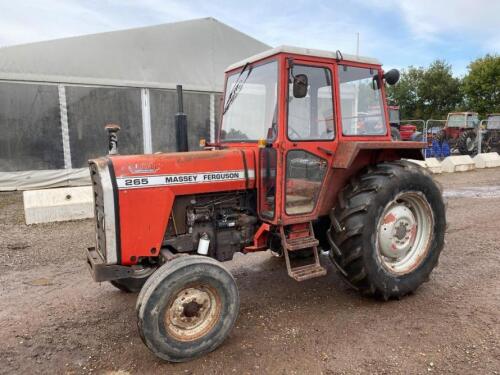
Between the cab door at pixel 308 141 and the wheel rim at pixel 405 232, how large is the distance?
2.20 feet

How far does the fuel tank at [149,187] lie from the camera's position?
2850 mm

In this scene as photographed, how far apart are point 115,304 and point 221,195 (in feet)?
4.63

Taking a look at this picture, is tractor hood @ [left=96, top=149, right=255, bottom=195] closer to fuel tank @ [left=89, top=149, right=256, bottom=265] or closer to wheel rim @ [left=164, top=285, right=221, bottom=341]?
fuel tank @ [left=89, top=149, right=256, bottom=265]

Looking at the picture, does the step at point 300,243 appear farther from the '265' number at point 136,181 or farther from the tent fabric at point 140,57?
the tent fabric at point 140,57

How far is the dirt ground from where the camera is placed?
2672 mm

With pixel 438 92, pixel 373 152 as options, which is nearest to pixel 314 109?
pixel 373 152

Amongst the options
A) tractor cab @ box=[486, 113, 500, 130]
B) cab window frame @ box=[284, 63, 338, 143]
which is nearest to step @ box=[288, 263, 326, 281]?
cab window frame @ box=[284, 63, 338, 143]

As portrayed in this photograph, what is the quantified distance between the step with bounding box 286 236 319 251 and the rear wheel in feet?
53.7

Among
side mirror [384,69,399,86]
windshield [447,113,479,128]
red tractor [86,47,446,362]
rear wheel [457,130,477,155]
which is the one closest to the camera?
red tractor [86,47,446,362]

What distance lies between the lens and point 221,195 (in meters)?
3.35

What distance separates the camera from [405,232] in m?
3.69

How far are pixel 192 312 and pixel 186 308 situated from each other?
0.20ft

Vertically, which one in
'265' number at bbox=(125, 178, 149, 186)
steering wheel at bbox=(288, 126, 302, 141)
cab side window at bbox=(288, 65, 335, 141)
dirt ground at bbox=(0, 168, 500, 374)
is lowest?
dirt ground at bbox=(0, 168, 500, 374)

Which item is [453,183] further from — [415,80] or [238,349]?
[415,80]
